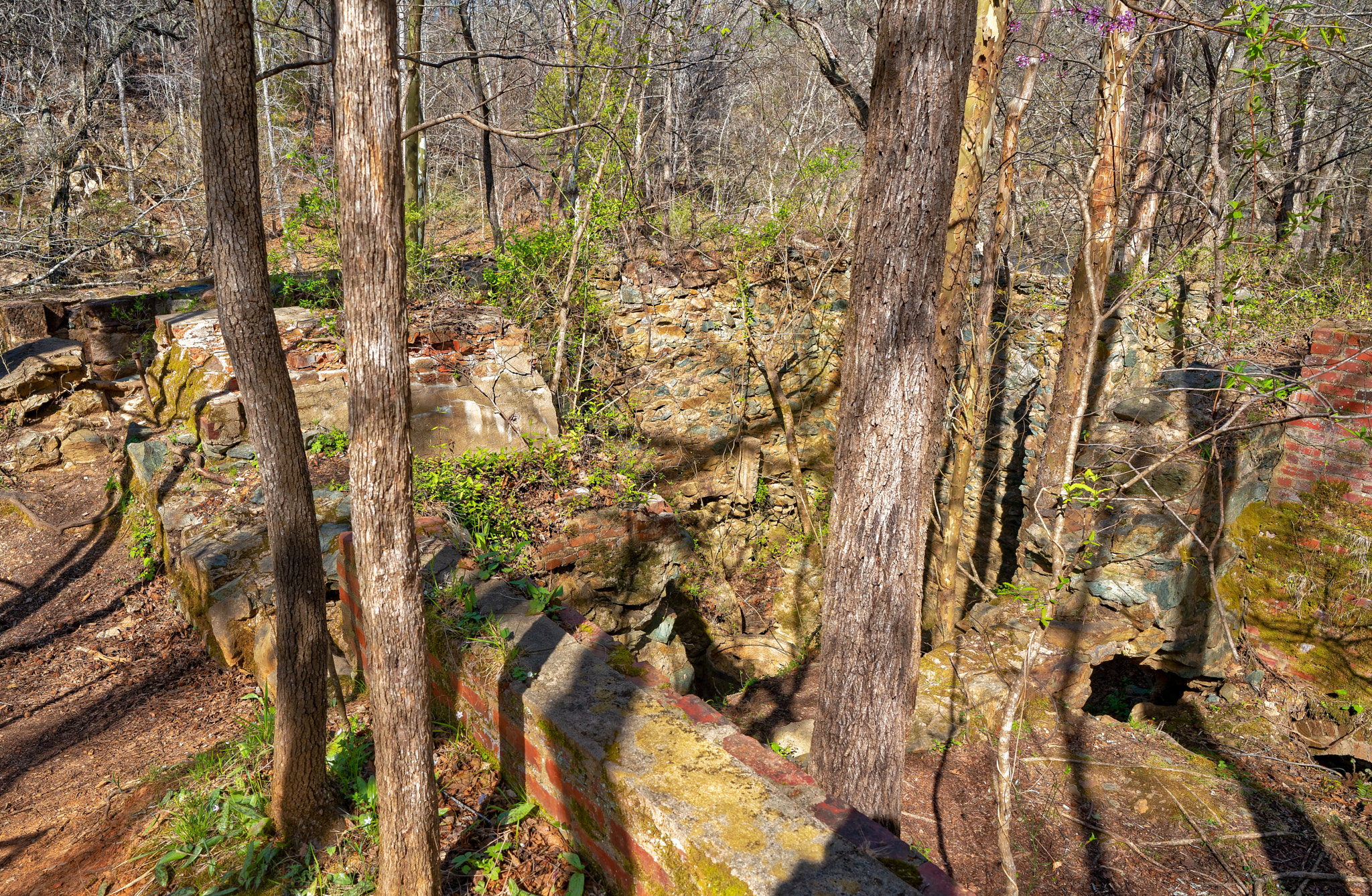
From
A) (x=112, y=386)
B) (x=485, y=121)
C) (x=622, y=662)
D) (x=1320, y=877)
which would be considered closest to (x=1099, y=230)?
(x=1320, y=877)

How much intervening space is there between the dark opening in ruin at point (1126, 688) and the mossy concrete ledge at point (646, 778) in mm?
4951

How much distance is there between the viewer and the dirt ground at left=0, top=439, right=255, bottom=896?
338 centimetres

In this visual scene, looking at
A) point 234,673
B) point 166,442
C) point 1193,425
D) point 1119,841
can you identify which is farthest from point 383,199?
point 1193,425

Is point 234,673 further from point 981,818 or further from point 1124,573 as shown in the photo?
point 1124,573

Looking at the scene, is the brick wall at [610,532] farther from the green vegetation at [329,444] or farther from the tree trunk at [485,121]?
the tree trunk at [485,121]

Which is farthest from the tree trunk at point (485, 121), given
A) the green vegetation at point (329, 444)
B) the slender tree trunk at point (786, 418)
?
the slender tree trunk at point (786, 418)

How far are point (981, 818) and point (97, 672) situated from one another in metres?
5.95

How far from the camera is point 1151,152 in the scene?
7156 mm

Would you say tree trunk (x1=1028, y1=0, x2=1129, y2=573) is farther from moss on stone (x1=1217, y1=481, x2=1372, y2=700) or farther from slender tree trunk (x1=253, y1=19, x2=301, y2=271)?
slender tree trunk (x1=253, y1=19, x2=301, y2=271)

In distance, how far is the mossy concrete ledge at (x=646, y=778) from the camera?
2053 millimetres

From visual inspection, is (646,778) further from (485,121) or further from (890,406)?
(485,121)

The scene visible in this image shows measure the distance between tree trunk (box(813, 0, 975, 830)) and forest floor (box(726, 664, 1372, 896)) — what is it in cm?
100

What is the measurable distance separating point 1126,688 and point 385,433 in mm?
6835

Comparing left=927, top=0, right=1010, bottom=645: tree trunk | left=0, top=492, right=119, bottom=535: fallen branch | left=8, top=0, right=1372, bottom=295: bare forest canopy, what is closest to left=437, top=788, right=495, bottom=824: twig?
left=8, top=0, right=1372, bottom=295: bare forest canopy
